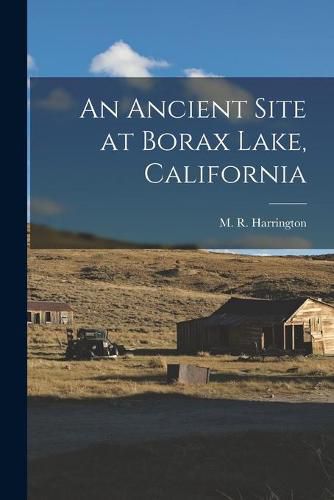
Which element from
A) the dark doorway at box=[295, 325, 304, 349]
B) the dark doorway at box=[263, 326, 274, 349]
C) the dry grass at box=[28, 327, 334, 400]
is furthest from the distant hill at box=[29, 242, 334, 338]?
the dry grass at box=[28, 327, 334, 400]

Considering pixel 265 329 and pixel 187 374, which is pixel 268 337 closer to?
pixel 265 329

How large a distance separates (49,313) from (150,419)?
15.5 meters

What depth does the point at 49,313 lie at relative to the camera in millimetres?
30078

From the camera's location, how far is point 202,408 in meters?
16.3

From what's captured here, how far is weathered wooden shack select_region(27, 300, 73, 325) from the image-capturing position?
2973cm

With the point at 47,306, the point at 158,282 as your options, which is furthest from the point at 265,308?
the point at 158,282

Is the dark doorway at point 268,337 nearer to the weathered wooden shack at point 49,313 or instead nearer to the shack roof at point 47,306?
the weathered wooden shack at point 49,313

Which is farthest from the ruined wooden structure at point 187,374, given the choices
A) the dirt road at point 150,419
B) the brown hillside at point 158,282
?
the brown hillside at point 158,282

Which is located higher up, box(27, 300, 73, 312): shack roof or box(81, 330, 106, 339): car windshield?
box(27, 300, 73, 312): shack roof

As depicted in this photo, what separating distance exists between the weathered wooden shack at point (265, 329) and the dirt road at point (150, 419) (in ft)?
18.7

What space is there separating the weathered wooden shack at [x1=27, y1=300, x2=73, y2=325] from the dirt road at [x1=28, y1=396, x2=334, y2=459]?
12617mm

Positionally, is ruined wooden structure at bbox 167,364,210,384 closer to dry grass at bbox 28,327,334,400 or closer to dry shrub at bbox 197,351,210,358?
dry grass at bbox 28,327,334,400
